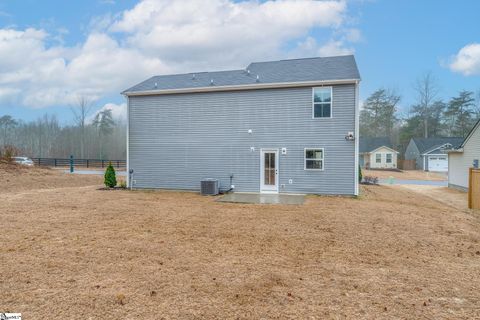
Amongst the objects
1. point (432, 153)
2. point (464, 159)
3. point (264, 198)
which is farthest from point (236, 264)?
point (432, 153)

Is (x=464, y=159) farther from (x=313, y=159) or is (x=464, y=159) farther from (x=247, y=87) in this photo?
(x=247, y=87)

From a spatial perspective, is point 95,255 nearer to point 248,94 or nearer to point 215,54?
point 248,94

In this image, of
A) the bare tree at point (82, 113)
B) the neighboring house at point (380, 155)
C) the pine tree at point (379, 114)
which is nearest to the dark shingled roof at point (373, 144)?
the neighboring house at point (380, 155)

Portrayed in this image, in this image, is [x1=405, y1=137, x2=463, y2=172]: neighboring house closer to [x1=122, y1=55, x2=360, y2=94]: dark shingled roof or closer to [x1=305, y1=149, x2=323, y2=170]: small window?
[x1=122, y1=55, x2=360, y2=94]: dark shingled roof

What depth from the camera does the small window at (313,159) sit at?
1284 centimetres

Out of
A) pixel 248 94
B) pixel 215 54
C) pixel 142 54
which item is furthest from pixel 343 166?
pixel 142 54

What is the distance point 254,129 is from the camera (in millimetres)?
13562

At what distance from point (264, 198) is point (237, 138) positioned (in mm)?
3209

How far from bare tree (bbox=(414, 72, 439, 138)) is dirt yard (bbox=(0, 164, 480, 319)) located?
42.5 meters

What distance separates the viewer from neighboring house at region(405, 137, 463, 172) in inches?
1414

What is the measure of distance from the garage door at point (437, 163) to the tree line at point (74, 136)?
1672 inches

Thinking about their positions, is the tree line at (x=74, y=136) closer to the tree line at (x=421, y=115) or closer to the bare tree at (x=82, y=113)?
the bare tree at (x=82, y=113)

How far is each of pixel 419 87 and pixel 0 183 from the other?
50.5 m

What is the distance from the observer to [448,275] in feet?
15.0
